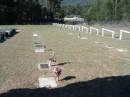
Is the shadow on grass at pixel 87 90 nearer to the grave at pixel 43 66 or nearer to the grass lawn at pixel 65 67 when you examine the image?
the grass lawn at pixel 65 67

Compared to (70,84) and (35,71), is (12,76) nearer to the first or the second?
(35,71)

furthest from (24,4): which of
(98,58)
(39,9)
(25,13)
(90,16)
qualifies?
(98,58)

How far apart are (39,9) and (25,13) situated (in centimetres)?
844

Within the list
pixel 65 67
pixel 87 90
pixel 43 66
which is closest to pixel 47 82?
pixel 87 90

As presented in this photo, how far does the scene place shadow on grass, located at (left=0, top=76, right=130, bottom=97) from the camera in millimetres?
9719

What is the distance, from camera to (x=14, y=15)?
318ft

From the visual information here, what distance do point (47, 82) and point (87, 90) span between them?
2.16 meters

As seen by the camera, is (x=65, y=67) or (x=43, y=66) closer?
(x=65, y=67)

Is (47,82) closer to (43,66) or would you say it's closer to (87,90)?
(87,90)

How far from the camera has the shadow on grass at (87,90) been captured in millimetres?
9719

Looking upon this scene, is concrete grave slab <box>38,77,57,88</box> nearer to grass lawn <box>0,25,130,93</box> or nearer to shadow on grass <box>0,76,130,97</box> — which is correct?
grass lawn <box>0,25,130,93</box>

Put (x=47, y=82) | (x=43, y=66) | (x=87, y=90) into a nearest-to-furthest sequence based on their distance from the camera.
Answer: (x=87, y=90) → (x=47, y=82) → (x=43, y=66)

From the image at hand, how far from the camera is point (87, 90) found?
10.3 metres

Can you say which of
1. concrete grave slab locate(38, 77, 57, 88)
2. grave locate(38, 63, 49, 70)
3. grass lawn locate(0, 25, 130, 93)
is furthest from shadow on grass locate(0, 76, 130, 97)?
grave locate(38, 63, 49, 70)
